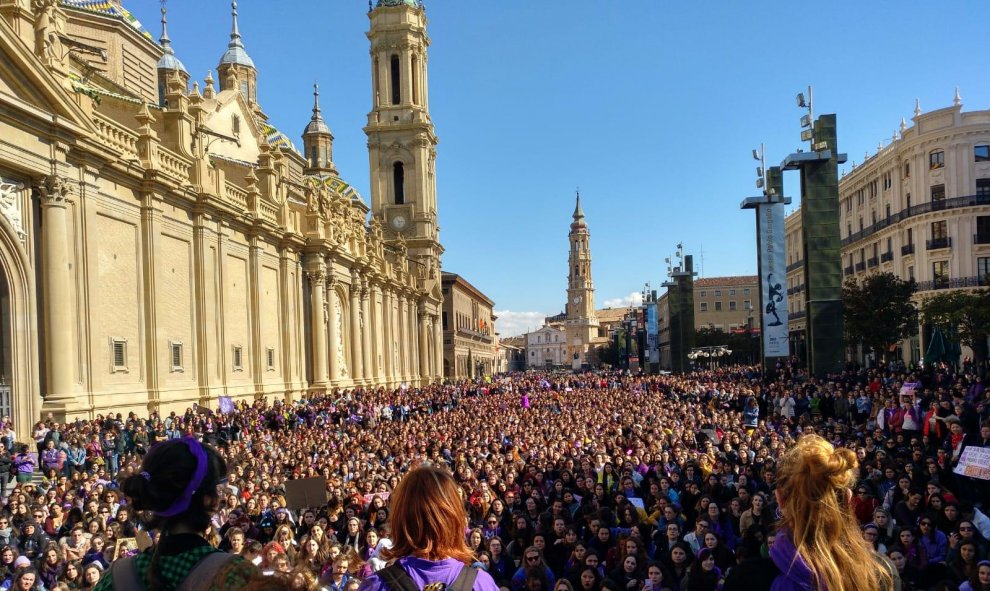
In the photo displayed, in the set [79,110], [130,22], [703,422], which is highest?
[130,22]

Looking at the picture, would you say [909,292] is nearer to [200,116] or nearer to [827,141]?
[827,141]

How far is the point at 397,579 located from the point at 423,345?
216 ft

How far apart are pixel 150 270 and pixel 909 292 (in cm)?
3662

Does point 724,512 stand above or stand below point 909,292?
below

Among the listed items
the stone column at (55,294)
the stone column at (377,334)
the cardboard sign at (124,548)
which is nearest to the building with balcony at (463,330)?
the stone column at (377,334)

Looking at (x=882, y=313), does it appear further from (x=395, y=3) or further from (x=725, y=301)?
(x=725, y=301)

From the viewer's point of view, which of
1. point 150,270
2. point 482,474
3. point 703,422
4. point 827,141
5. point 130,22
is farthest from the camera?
point 130,22

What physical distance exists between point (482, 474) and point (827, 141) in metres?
20.0

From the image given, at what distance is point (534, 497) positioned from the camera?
44.5ft

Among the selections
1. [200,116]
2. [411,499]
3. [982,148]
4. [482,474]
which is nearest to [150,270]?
[200,116]

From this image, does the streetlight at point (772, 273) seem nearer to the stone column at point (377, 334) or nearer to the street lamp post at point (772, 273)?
the street lamp post at point (772, 273)

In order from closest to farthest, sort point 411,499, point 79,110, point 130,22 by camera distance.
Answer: point 411,499, point 79,110, point 130,22

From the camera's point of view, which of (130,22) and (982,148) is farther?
(982,148)

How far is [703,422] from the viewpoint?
2383cm
